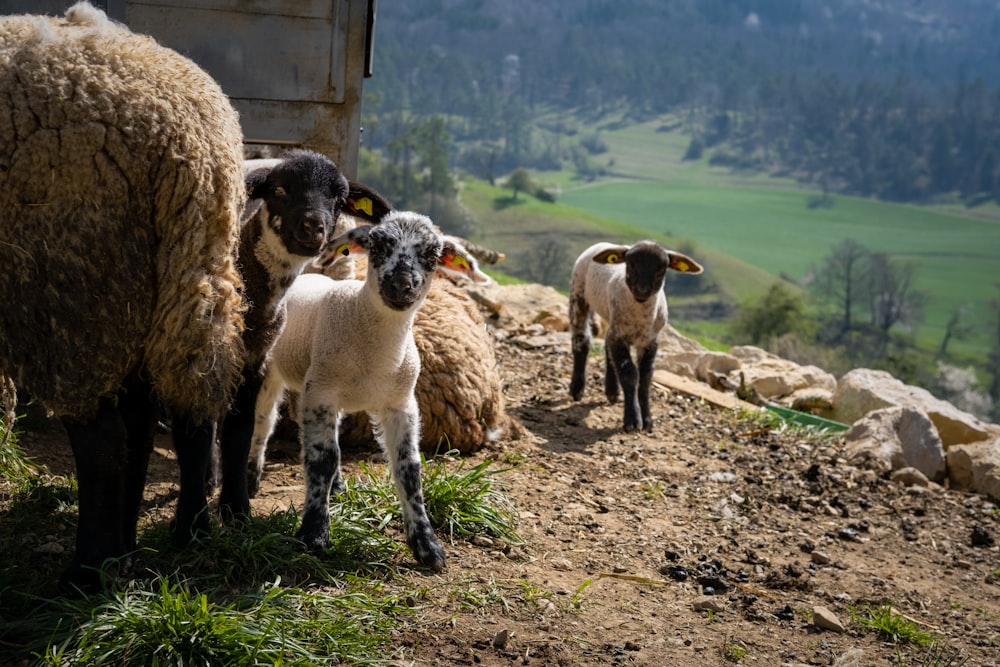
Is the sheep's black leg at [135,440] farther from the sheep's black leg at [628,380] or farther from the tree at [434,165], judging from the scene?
the tree at [434,165]

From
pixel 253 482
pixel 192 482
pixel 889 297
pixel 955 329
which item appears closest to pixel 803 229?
pixel 955 329

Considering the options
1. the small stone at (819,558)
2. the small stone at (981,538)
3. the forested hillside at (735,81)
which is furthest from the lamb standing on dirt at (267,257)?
the forested hillside at (735,81)

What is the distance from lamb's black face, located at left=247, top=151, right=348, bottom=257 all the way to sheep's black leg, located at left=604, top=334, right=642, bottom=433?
417 centimetres

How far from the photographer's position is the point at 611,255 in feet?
30.1

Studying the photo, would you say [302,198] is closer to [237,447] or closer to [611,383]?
[237,447]

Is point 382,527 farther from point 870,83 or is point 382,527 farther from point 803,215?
point 870,83

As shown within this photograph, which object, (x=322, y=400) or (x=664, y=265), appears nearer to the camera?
(x=322, y=400)

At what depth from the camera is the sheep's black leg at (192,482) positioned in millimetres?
4797

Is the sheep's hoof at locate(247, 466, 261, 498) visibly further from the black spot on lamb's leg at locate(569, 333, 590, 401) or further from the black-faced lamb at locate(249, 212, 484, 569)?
the black spot on lamb's leg at locate(569, 333, 590, 401)

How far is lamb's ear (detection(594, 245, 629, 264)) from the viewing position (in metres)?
9.12

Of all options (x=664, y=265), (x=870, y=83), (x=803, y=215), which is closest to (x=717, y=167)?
(x=803, y=215)

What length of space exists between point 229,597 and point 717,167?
102m

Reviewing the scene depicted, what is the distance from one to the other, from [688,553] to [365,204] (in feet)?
9.44

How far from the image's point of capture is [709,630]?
4.95 m
